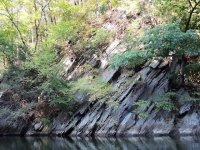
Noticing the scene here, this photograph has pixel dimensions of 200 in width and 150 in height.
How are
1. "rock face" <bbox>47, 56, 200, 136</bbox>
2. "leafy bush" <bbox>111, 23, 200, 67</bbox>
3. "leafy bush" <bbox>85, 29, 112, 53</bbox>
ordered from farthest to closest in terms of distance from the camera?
1. "leafy bush" <bbox>85, 29, 112, 53</bbox>
2. "rock face" <bbox>47, 56, 200, 136</bbox>
3. "leafy bush" <bbox>111, 23, 200, 67</bbox>

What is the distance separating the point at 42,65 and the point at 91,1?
23.5ft

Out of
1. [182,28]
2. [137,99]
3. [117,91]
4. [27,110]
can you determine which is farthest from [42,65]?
[182,28]

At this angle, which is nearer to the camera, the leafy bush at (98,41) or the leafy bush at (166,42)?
the leafy bush at (166,42)

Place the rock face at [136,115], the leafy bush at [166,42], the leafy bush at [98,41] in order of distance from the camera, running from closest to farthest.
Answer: the leafy bush at [166,42], the rock face at [136,115], the leafy bush at [98,41]

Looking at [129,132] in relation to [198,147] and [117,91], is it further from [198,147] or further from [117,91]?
[198,147]

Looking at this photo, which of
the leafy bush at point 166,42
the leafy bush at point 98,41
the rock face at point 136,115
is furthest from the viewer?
the leafy bush at point 98,41

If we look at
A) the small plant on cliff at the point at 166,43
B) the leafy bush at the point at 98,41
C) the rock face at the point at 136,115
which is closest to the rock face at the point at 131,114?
the rock face at the point at 136,115

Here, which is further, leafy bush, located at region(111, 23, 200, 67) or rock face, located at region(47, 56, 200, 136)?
rock face, located at region(47, 56, 200, 136)

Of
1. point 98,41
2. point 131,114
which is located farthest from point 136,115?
point 98,41

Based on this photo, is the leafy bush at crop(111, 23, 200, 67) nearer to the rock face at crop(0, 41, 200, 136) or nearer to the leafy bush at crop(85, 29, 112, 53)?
the rock face at crop(0, 41, 200, 136)

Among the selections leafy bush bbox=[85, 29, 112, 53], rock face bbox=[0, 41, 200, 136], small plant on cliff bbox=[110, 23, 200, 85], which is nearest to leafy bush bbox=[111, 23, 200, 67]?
small plant on cliff bbox=[110, 23, 200, 85]

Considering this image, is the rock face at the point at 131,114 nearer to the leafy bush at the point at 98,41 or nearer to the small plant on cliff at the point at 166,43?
the leafy bush at the point at 98,41

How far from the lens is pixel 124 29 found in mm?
21359

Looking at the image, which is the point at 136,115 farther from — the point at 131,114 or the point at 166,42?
the point at 166,42
